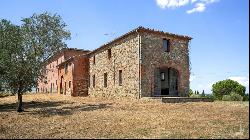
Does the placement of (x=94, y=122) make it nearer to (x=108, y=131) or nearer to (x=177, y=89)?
(x=108, y=131)

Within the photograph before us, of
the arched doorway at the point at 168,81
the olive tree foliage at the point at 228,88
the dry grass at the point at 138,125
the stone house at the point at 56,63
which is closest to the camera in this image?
the dry grass at the point at 138,125

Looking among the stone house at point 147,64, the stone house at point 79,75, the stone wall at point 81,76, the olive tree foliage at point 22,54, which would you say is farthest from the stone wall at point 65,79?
the olive tree foliage at point 22,54

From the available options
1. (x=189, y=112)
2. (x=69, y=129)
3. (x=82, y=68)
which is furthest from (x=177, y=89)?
(x=69, y=129)

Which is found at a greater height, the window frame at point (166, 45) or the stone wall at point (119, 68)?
the window frame at point (166, 45)

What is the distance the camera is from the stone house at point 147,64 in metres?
25.2

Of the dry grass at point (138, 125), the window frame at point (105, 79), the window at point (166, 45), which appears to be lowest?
the dry grass at point (138, 125)

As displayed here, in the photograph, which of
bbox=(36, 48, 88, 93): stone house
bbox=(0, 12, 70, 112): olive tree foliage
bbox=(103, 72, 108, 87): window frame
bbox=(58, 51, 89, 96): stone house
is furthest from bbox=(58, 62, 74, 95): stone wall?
bbox=(0, 12, 70, 112): olive tree foliage

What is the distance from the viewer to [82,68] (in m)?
37.1

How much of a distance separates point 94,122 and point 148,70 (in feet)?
37.0

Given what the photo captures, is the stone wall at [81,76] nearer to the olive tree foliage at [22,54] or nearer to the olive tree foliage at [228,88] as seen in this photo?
the olive tree foliage at [22,54]

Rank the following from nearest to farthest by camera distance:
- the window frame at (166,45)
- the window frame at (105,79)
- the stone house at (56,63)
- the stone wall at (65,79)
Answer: the window frame at (166,45)
the window frame at (105,79)
the stone wall at (65,79)
the stone house at (56,63)

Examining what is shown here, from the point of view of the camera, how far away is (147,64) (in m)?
→ 25.3

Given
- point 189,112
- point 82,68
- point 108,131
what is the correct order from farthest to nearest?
point 82,68
point 189,112
point 108,131

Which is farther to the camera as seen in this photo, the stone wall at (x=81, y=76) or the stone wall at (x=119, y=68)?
the stone wall at (x=81, y=76)
